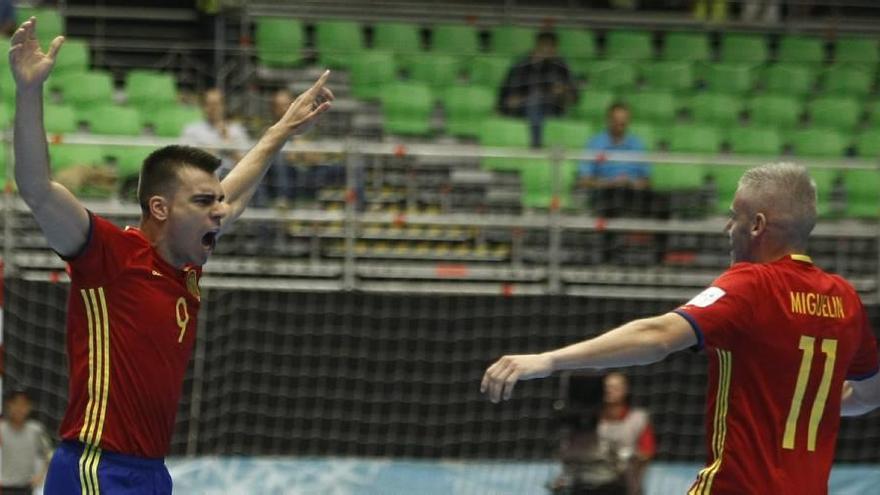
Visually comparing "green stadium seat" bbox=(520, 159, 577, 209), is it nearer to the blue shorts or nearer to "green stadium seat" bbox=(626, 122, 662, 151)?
"green stadium seat" bbox=(626, 122, 662, 151)

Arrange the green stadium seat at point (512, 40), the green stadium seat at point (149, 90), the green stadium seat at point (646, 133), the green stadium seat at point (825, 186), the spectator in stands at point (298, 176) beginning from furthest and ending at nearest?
the green stadium seat at point (512, 40) → the green stadium seat at point (646, 133) → the green stadium seat at point (149, 90) → the green stadium seat at point (825, 186) → the spectator in stands at point (298, 176)

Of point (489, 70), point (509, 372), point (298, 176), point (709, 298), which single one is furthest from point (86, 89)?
point (509, 372)

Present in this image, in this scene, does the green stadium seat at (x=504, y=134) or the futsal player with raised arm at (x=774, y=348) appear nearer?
the futsal player with raised arm at (x=774, y=348)

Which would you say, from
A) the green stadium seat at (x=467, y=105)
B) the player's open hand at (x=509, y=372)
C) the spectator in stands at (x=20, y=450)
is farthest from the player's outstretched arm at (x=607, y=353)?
the green stadium seat at (x=467, y=105)

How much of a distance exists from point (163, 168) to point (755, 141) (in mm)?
9580

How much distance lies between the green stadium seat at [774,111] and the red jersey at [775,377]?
997 centimetres

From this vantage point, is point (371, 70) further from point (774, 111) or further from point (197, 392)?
point (197, 392)

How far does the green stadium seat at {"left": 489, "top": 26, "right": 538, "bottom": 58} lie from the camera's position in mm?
15656

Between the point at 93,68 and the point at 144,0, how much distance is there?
1.78m

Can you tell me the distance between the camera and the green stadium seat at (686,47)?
15.9 meters

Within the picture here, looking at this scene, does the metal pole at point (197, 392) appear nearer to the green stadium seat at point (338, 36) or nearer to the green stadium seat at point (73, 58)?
the green stadium seat at point (73, 58)

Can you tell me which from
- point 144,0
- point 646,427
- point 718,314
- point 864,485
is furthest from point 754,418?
point 144,0

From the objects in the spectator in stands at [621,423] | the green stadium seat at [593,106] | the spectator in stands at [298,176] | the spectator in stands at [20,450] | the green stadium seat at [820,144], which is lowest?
the spectator in stands at [20,450]

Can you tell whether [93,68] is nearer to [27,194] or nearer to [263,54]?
[263,54]
